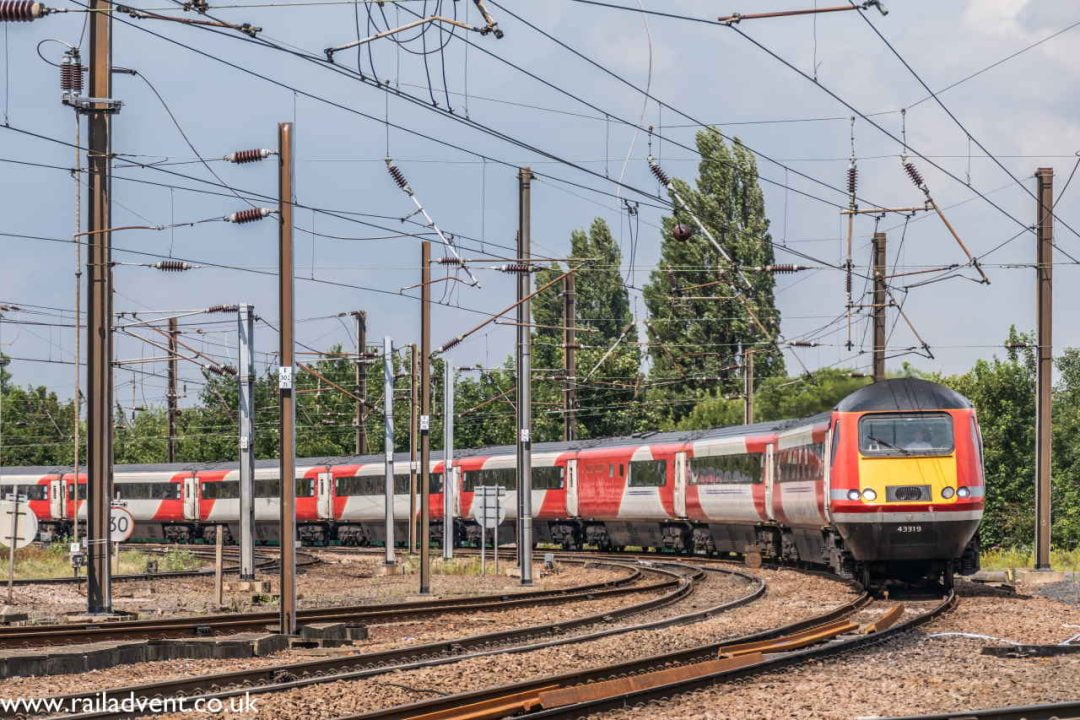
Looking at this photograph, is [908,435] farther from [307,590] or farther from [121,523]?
[307,590]

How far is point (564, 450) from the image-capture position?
47.8 meters

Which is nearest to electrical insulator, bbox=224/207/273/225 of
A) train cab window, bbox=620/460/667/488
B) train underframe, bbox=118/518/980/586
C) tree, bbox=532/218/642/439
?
train underframe, bbox=118/518/980/586

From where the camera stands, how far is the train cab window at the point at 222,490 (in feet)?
190

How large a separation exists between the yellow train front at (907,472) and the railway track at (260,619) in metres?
5.21

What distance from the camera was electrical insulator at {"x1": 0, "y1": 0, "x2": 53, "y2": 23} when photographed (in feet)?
59.2

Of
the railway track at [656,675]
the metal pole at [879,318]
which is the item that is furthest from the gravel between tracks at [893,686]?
the metal pole at [879,318]

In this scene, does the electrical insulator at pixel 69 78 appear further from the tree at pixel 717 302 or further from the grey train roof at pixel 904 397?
the tree at pixel 717 302

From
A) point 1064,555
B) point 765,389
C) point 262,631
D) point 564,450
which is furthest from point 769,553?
point 765,389

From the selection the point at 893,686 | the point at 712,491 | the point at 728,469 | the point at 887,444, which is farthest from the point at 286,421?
the point at 712,491

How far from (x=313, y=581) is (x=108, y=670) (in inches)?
763

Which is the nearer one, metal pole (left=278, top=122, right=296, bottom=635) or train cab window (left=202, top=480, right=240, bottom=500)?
metal pole (left=278, top=122, right=296, bottom=635)

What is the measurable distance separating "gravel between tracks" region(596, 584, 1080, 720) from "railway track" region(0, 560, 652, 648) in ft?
25.8

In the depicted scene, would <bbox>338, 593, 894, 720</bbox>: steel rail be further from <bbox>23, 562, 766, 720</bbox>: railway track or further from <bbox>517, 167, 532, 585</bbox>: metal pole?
<bbox>517, 167, 532, 585</bbox>: metal pole

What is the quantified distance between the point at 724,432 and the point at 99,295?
730 inches
